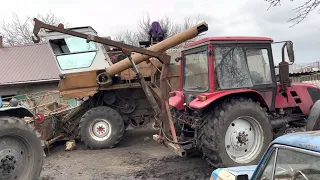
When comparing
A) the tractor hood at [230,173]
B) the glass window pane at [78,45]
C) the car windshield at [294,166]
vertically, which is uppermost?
the glass window pane at [78,45]

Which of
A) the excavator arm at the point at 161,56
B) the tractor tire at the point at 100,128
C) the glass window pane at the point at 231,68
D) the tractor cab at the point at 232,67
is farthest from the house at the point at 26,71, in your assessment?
the glass window pane at the point at 231,68

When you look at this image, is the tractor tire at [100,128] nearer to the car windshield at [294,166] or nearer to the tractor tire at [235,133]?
the tractor tire at [235,133]

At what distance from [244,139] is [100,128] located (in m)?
4.30

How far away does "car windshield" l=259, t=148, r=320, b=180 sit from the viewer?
2.17 m

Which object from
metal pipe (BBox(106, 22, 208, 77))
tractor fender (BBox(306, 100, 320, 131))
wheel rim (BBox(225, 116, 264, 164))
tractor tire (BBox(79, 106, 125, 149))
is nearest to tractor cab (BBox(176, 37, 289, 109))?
wheel rim (BBox(225, 116, 264, 164))

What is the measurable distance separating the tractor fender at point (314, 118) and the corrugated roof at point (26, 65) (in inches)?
688

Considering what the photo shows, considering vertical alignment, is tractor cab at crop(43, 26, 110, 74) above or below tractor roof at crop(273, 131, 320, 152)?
above

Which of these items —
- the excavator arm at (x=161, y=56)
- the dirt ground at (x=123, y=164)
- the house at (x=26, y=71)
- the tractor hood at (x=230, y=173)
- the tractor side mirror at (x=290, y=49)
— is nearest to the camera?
the tractor hood at (x=230, y=173)

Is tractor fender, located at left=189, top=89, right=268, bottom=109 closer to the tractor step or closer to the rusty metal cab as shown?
the tractor step

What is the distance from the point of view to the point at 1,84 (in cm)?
2117

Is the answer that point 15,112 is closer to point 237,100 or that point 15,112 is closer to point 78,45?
point 237,100

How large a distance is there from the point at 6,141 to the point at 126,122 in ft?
15.9

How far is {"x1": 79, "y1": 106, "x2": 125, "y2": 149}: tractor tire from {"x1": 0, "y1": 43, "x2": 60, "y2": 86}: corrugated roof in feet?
43.4

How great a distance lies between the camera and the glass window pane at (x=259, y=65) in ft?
20.4
